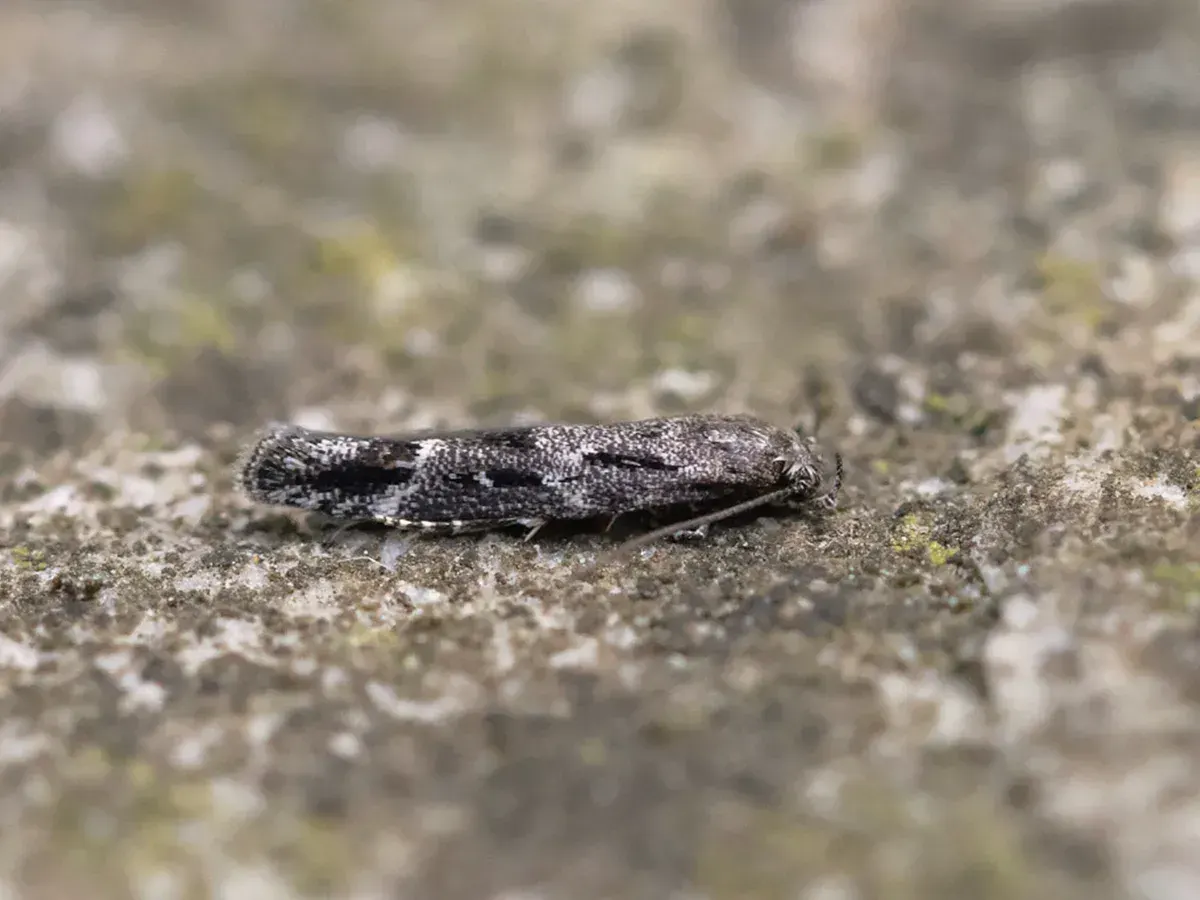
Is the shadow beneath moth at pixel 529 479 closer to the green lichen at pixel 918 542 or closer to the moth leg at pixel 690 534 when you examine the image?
the moth leg at pixel 690 534

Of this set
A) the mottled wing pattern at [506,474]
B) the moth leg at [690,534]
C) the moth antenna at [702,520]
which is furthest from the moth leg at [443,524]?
→ the moth leg at [690,534]

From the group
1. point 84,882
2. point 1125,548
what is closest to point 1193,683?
point 1125,548

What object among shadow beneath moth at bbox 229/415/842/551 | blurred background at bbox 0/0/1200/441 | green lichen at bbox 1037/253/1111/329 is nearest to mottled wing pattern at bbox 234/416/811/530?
shadow beneath moth at bbox 229/415/842/551

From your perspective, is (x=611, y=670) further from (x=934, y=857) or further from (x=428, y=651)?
(x=934, y=857)

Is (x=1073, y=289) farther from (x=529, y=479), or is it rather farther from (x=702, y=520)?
(x=529, y=479)

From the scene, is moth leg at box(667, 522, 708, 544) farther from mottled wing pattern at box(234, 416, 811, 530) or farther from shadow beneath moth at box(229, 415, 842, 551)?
mottled wing pattern at box(234, 416, 811, 530)

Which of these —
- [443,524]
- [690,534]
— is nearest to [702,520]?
[690,534]
